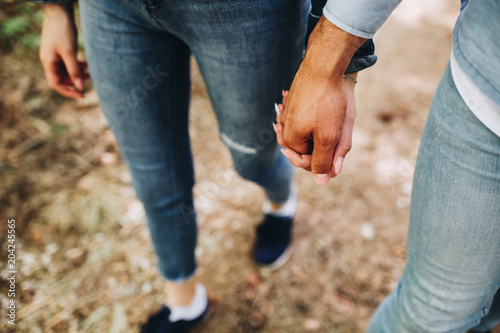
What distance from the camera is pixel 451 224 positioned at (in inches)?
33.7

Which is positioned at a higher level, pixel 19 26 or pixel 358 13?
pixel 358 13

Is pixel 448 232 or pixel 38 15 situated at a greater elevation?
pixel 448 232

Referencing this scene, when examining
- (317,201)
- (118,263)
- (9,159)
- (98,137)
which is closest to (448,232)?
(317,201)

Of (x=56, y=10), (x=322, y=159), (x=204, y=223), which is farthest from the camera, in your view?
(x=204, y=223)

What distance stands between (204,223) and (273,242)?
1.55 feet

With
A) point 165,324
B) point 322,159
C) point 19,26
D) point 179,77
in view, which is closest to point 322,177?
point 322,159

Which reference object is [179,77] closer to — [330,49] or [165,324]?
[330,49]

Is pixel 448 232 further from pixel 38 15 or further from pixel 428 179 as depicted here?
pixel 38 15

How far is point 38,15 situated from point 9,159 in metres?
1.34

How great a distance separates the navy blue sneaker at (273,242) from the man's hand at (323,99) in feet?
4.04

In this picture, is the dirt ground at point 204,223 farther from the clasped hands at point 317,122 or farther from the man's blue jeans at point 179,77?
the clasped hands at point 317,122

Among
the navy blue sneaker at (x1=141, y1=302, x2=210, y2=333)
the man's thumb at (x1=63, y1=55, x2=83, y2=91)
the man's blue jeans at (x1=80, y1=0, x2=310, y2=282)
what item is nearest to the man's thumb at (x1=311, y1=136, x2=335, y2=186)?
the man's blue jeans at (x1=80, y1=0, x2=310, y2=282)

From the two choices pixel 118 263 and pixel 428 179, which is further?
pixel 118 263

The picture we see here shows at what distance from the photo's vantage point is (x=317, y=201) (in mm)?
2379
